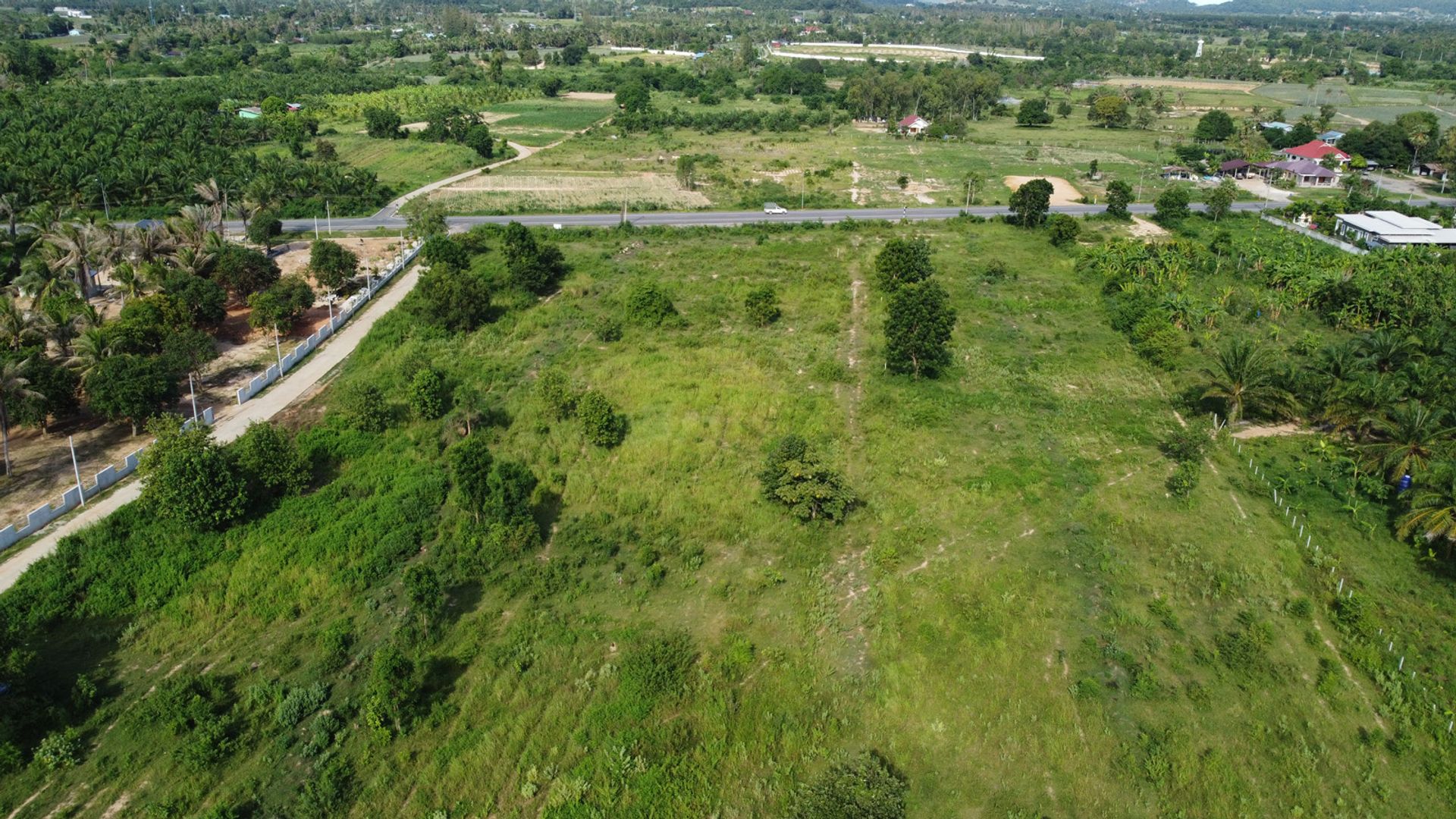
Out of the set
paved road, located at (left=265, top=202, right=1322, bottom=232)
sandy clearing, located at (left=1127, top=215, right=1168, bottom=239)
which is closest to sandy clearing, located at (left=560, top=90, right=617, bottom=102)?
paved road, located at (left=265, top=202, right=1322, bottom=232)

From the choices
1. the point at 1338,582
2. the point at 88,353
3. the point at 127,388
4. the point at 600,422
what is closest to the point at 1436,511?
the point at 1338,582

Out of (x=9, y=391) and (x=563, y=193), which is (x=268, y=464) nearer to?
(x=9, y=391)

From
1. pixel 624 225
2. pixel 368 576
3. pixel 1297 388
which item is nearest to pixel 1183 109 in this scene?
pixel 624 225

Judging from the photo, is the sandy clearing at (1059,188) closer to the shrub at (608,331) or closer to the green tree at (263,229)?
the shrub at (608,331)

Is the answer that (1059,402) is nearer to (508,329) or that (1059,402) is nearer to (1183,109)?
(508,329)

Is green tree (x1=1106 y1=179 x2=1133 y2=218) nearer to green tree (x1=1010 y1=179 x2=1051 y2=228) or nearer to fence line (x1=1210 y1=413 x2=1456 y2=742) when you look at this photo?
green tree (x1=1010 y1=179 x2=1051 y2=228)
